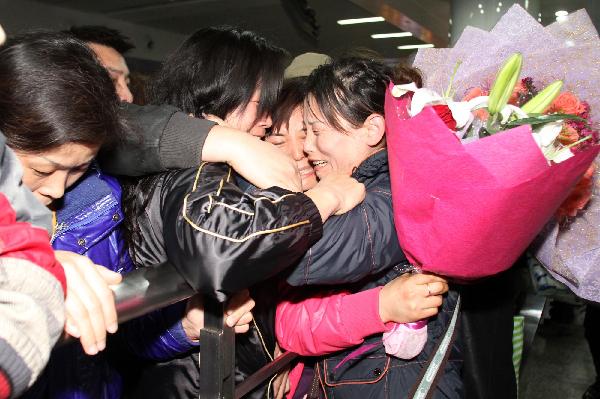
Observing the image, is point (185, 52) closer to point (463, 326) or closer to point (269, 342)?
point (269, 342)

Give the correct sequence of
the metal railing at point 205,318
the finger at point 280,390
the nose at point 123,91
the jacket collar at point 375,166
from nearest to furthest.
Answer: the metal railing at point 205,318, the jacket collar at point 375,166, the finger at point 280,390, the nose at point 123,91

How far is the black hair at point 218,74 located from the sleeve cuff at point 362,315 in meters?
0.60

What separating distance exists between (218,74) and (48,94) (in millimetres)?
514

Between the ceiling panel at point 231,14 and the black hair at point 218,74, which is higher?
the black hair at point 218,74

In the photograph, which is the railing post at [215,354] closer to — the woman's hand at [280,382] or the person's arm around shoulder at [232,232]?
the person's arm around shoulder at [232,232]

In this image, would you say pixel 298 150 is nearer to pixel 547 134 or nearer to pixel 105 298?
pixel 547 134

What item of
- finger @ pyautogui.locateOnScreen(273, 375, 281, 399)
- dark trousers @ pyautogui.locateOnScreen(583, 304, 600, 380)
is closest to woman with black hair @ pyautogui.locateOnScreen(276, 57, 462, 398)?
finger @ pyautogui.locateOnScreen(273, 375, 281, 399)

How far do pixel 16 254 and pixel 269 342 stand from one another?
36.3 inches

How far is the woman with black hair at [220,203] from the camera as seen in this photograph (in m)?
0.96

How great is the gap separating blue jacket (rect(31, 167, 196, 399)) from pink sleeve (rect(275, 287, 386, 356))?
268 millimetres

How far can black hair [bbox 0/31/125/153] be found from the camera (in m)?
1.08

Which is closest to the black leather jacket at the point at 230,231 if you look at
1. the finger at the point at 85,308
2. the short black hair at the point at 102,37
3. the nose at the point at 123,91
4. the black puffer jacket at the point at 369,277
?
the black puffer jacket at the point at 369,277

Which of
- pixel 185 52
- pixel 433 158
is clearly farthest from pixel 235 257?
pixel 185 52

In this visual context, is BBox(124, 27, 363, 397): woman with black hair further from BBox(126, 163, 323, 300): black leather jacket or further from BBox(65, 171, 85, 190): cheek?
BBox(65, 171, 85, 190): cheek
